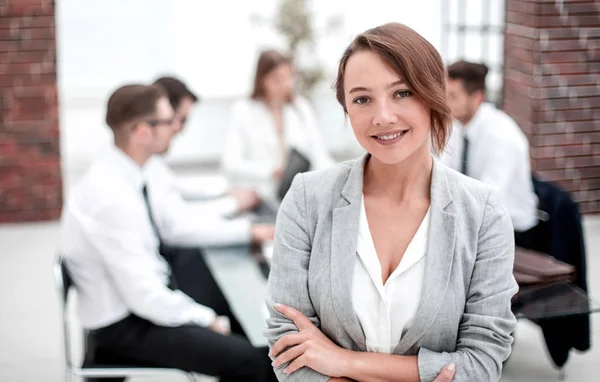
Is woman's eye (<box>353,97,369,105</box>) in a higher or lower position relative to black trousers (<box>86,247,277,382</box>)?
higher

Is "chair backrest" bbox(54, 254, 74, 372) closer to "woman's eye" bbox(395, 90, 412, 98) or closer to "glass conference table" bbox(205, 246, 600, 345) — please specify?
"glass conference table" bbox(205, 246, 600, 345)

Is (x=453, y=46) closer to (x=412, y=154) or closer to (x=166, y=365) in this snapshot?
(x=166, y=365)

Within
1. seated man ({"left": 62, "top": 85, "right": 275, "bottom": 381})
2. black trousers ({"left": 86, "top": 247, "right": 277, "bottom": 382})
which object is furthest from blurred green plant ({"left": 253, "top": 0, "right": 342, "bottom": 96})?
black trousers ({"left": 86, "top": 247, "right": 277, "bottom": 382})

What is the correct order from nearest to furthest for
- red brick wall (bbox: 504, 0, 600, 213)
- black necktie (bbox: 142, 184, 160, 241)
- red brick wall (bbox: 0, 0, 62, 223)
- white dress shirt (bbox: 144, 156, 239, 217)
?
black necktie (bbox: 142, 184, 160, 241) < white dress shirt (bbox: 144, 156, 239, 217) < red brick wall (bbox: 504, 0, 600, 213) < red brick wall (bbox: 0, 0, 62, 223)

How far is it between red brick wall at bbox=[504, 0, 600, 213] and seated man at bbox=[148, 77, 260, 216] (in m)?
2.61

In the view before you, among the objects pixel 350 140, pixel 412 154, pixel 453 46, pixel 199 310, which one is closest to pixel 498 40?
pixel 453 46

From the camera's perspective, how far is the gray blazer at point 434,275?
65.2 inches

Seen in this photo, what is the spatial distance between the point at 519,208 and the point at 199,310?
5.17 ft

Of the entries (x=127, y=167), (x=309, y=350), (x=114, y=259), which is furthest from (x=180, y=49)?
(x=309, y=350)

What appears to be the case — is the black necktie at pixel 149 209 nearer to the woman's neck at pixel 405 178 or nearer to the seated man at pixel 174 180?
the seated man at pixel 174 180

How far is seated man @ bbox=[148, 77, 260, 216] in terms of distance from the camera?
392cm

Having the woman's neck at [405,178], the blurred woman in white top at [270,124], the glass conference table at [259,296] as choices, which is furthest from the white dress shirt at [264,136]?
the woman's neck at [405,178]

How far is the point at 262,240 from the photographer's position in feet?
11.2

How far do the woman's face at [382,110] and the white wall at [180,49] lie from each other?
6.17 metres
